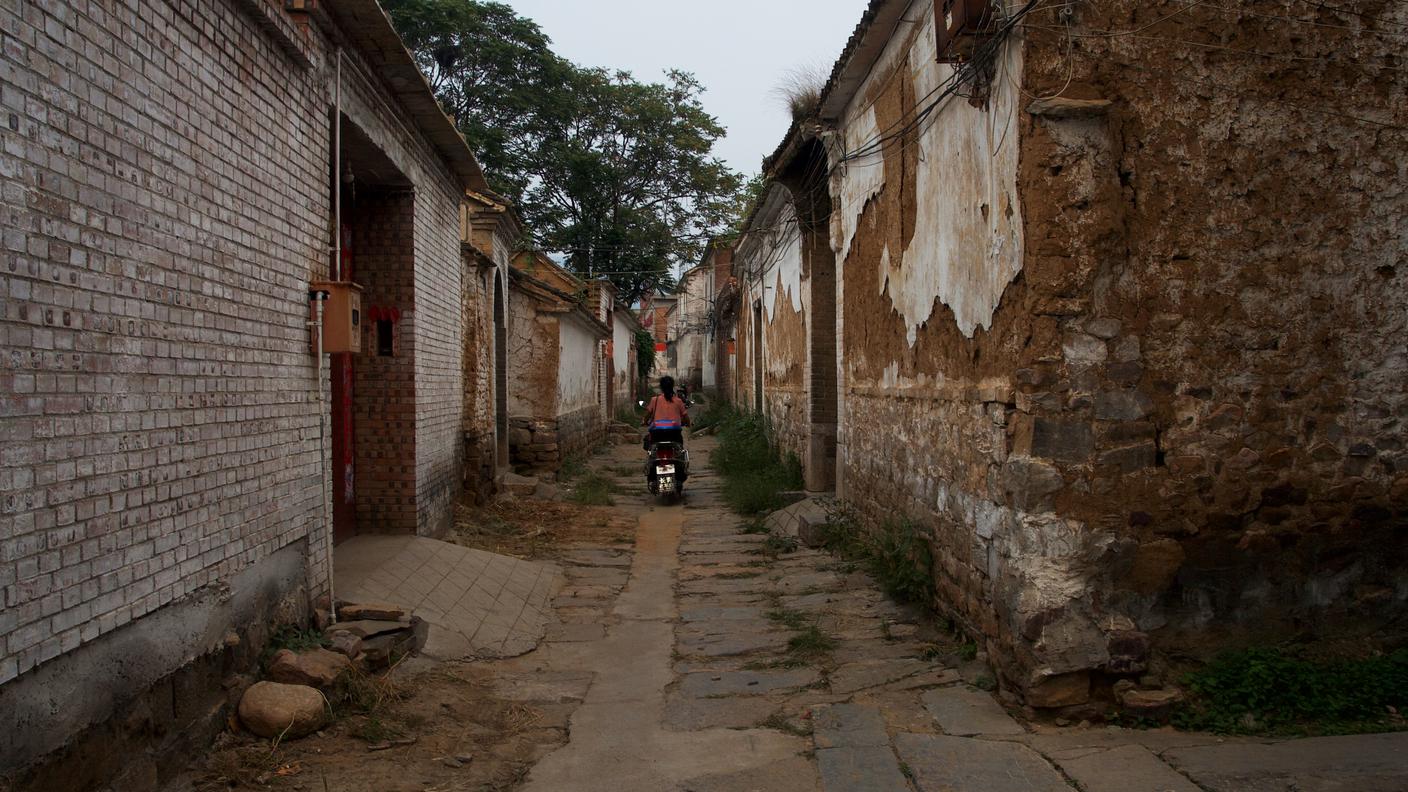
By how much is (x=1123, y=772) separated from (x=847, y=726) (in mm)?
1183

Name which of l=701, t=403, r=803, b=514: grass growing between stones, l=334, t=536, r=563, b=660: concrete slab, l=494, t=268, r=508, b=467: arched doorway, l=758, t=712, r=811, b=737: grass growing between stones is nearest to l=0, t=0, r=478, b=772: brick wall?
l=334, t=536, r=563, b=660: concrete slab

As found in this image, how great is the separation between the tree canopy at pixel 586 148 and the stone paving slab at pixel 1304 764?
77.0 feet

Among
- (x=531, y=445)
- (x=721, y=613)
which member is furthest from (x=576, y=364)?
(x=721, y=613)

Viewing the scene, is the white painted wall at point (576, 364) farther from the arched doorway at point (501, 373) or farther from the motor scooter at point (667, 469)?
the motor scooter at point (667, 469)

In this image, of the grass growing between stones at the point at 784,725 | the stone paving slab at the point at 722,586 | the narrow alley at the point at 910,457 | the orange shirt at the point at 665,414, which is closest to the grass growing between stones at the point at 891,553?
the narrow alley at the point at 910,457

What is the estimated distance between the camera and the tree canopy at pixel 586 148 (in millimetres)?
25203

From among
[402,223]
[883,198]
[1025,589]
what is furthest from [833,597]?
[402,223]

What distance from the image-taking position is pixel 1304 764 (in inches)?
143

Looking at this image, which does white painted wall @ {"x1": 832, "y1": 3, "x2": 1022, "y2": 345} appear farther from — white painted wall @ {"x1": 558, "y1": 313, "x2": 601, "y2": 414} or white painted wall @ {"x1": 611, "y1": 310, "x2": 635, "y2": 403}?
white painted wall @ {"x1": 611, "y1": 310, "x2": 635, "y2": 403}

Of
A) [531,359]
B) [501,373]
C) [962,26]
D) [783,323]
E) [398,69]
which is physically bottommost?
[501,373]

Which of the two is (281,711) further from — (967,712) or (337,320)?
(967,712)

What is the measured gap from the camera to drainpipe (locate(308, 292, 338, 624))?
5176 mm

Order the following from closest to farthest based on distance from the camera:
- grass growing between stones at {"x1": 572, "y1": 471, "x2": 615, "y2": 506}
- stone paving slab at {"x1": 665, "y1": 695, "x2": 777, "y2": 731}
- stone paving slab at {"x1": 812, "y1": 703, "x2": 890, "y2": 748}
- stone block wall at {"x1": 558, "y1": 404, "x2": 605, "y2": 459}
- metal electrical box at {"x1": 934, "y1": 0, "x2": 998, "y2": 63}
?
1. stone paving slab at {"x1": 812, "y1": 703, "x2": 890, "y2": 748}
2. stone paving slab at {"x1": 665, "y1": 695, "x2": 777, "y2": 731}
3. metal electrical box at {"x1": 934, "y1": 0, "x2": 998, "y2": 63}
4. grass growing between stones at {"x1": 572, "y1": 471, "x2": 615, "y2": 506}
5. stone block wall at {"x1": 558, "y1": 404, "x2": 605, "y2": 459}

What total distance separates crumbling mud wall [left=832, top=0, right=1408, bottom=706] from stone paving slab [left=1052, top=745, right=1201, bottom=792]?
0.38 meters
